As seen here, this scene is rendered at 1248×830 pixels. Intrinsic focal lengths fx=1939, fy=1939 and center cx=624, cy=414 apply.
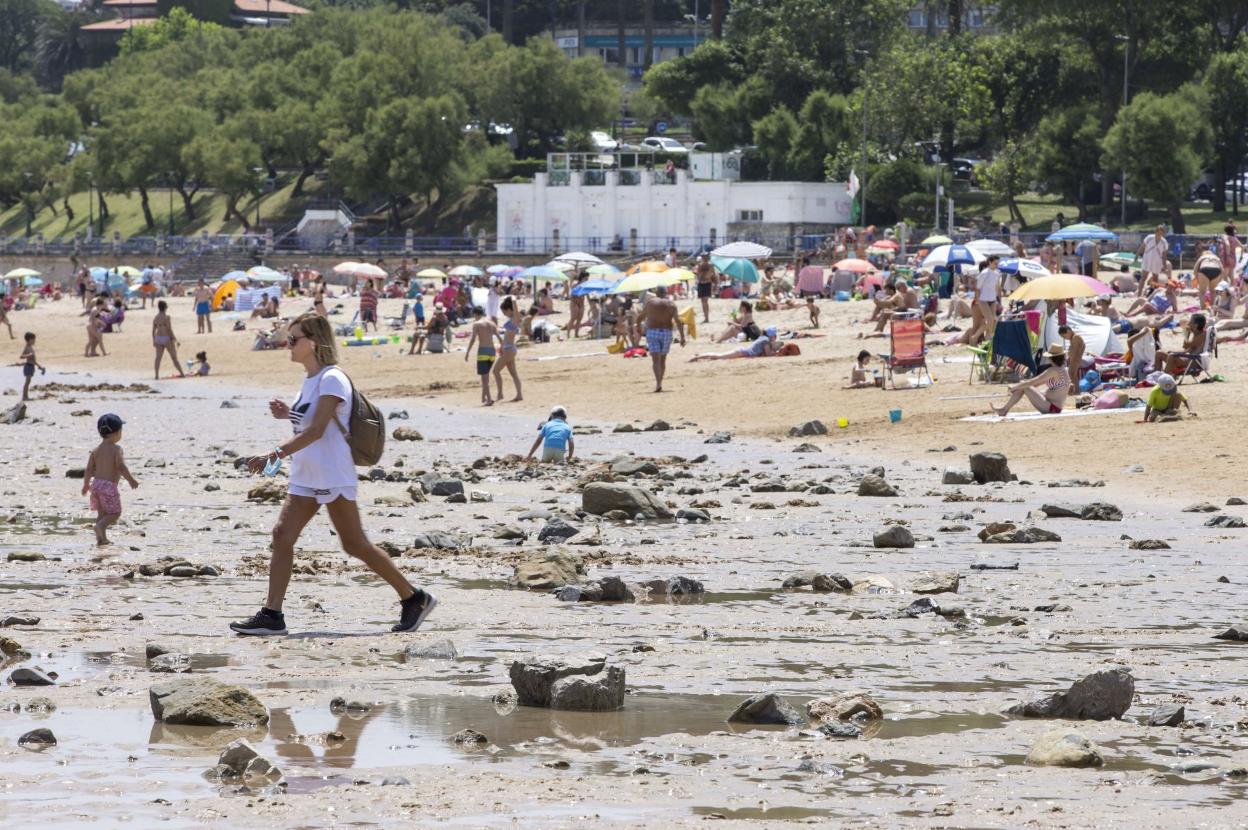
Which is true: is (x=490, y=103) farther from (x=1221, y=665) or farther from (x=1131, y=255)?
(x=1221, y=665)

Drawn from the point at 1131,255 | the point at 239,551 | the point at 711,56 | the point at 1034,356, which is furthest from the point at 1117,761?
the point at 711,56

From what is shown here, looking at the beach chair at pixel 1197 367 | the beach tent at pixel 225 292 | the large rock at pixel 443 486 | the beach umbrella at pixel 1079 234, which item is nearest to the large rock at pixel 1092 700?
the large rock at pixel 443 486

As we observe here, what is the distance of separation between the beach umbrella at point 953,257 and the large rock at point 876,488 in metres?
24.1

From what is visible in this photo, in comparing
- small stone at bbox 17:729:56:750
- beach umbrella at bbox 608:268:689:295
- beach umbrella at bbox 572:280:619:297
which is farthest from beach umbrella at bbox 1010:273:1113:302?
small stone at bbox 17:729:56:750

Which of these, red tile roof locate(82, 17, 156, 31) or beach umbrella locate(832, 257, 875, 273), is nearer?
beach umbrella locate(832, 257, 875, 273)

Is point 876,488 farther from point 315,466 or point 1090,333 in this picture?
point 1090,333

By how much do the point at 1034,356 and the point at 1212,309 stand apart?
5.89 meters

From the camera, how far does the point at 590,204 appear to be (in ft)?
240

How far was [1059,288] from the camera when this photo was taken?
2295cm

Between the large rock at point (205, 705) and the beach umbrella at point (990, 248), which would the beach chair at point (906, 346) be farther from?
the large rock at point (205, 705)

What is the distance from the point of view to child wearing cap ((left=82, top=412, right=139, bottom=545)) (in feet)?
38.9

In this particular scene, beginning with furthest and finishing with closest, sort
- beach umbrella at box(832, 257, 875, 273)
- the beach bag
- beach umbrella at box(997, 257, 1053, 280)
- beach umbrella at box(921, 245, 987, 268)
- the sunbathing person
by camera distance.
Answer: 1. beach umbrella at box(832, 257, 875, 273)
2. beach umbrella at box(921, 245, 987, 268)
3. the sunbathing person
4. beach umbrella at box(997, 257, 1053, 280)
5. the beach bag

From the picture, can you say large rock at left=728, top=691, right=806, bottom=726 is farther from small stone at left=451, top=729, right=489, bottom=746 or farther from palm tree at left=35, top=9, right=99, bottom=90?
palm tree at left=35, top=9, right=99, bottom=90

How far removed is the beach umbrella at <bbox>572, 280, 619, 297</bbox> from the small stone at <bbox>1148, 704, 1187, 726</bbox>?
100 ft
